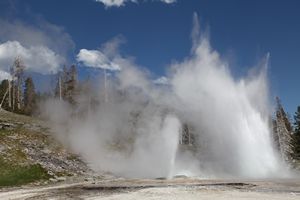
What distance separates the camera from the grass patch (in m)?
39.7

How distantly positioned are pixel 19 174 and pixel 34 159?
616 centimetres

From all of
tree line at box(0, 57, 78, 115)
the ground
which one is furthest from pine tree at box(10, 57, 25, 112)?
the ground

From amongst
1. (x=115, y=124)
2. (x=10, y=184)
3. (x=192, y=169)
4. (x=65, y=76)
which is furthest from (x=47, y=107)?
(x=10, y=184)

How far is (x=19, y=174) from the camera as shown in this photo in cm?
4206

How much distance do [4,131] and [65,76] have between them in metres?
56.1

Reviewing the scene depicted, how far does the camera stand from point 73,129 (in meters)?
68.3

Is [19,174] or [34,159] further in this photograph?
[34,159]

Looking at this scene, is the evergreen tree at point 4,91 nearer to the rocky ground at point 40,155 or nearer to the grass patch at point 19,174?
the rocky ground at point 40,155

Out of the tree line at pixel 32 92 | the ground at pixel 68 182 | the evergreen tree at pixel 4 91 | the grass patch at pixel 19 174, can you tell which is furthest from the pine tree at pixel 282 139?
the evergreen tree at pixel 4 91

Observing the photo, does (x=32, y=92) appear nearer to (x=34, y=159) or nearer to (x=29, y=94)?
(x=29, y=94)

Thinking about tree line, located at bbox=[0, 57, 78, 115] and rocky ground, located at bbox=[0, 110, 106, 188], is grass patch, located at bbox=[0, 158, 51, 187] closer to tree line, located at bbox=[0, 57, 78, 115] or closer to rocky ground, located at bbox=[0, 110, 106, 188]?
rocky ground, located at bbox=[0, 110, 106, 188]

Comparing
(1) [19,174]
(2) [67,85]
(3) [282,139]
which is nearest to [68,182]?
(1) [19,174]

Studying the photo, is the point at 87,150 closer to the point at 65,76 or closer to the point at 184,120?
the point at 184,120

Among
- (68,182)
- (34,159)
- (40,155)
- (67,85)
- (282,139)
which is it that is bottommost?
(68,182)
